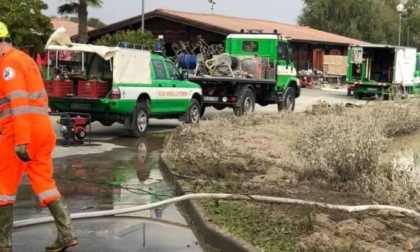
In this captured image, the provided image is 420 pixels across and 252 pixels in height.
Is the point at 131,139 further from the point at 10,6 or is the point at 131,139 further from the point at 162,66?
the point at 10,6

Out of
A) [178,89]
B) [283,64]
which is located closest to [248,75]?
[283,64]

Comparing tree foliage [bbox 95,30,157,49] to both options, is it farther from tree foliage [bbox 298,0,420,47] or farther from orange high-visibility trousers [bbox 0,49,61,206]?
tree foliage [bbox 298,0,420,47]

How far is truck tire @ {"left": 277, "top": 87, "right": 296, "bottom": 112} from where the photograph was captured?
21702mm

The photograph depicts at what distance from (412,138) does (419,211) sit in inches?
296

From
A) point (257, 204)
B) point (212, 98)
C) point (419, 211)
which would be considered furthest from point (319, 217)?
point (212, 98)

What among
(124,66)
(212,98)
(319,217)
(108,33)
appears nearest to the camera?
(319,217)

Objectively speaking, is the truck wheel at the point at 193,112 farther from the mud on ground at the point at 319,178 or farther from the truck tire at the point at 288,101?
the truck tire at the point at 288,101

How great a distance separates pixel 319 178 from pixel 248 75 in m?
12.0

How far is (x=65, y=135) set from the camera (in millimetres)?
12781

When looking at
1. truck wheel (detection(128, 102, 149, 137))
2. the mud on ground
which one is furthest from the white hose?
truck wheel (detection(128, 102, 149, 137))

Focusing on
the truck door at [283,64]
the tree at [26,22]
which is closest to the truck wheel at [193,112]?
the truck door at [283,64]

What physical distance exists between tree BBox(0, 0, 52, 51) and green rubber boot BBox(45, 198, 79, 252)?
25600 millimetres

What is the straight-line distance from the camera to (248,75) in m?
20.2

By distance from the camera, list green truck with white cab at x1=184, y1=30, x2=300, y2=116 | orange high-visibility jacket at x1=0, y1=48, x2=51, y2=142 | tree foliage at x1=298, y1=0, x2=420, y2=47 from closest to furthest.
Result: 1. orange high-visibility jacket at x1=0, y1=48, x2=51, y2=142
2. green truck with white cab at x1=184, y1=30, x2=300, y2=116
3. tree foliage at x1=298, y1=0, x2=420, y2=47
